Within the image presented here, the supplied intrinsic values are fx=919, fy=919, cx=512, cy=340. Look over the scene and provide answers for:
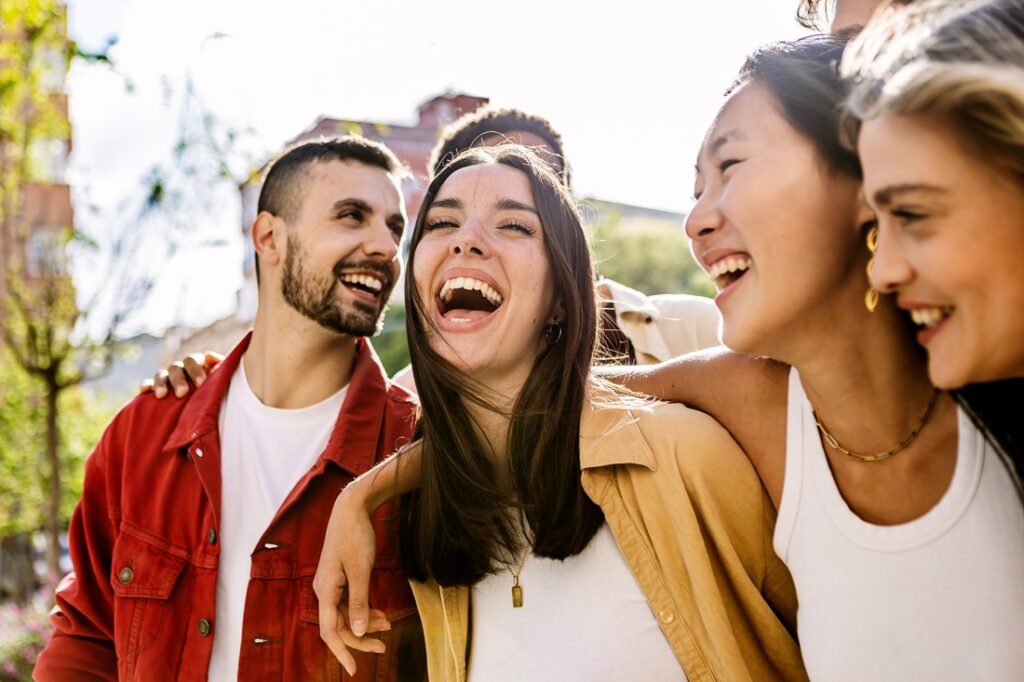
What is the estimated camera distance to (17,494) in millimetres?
17297

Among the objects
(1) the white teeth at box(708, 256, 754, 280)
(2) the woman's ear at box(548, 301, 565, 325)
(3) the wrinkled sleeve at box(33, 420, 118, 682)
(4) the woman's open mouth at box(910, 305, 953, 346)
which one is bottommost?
(3) the wrinkled sleeve at box(33, 420, 118, 682)

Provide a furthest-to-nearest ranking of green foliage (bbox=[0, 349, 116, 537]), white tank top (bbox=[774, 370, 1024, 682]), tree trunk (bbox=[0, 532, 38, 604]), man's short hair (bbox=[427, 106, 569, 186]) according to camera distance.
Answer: tree trunk (bbox=[0, 532, 38, 604])
green foliage (bbox=[0, 349, 116, 537])
man's short hair (bbox=[427, 106, 569, 186])
white tank top (bbox=[774, 370, 1024, 682])

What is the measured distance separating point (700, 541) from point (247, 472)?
186 cm

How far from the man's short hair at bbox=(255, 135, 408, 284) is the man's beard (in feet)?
0.87

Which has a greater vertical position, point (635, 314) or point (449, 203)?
point (449, 203)

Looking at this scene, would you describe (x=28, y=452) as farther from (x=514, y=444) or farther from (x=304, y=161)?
(x=514, y=444)

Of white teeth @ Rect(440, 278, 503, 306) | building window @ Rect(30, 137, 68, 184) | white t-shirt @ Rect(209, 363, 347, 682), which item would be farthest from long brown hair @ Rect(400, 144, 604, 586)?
building window @ Rect(30, 137, 68, 184)

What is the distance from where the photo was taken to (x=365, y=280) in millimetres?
3783

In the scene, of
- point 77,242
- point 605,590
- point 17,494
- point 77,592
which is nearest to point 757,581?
point 605,590

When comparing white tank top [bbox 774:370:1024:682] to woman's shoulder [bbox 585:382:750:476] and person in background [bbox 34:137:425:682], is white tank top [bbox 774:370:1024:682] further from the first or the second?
person in background [bbox 34:137:425:682]

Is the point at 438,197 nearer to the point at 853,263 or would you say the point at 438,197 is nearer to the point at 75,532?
the point at 853,263

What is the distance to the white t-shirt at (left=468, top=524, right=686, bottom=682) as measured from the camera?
96.1 inches

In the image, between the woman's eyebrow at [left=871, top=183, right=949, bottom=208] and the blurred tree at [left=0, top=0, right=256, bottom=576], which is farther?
the blurred tree at [left=0, top=0, right=256, bottom=576]

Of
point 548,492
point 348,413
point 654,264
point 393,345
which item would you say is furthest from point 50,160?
point 654,264
